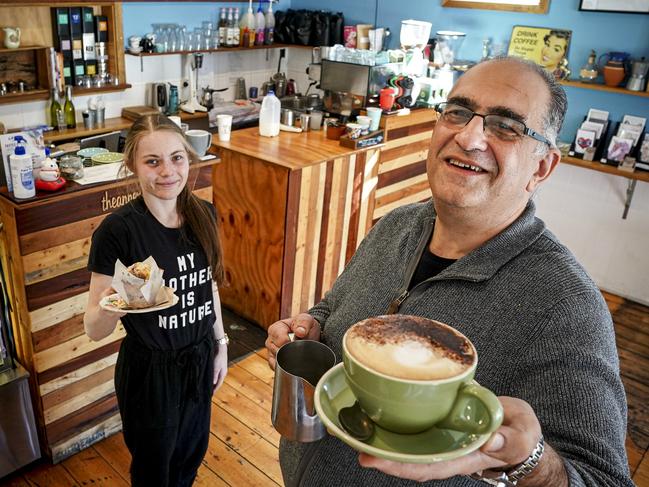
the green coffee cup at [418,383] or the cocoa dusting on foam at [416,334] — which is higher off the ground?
the cocoa dusting on foam at [416,334]

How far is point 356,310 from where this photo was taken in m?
1.29

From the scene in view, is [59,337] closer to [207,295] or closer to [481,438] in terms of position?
[207,295]

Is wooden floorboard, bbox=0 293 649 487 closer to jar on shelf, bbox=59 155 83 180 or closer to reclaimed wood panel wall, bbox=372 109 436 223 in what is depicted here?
Answer: jar on shelf, bbox=59 155 83 180

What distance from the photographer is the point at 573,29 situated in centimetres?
432

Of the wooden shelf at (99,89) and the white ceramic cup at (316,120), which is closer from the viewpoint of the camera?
the white ceramic cup at (316,120)

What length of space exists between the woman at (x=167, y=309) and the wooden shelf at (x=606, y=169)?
3.27m

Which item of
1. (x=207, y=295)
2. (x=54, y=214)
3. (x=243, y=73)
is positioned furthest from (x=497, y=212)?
(x=243, y=73)

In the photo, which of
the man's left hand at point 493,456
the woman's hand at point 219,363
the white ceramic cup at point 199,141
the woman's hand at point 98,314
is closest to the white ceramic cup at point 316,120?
the white ceramic cup at point 199,141

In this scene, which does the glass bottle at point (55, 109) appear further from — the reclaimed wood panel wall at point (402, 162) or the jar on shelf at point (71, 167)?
the reclaimed wood panel wall at point (402, 162)

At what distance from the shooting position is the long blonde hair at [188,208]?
188 centimetres

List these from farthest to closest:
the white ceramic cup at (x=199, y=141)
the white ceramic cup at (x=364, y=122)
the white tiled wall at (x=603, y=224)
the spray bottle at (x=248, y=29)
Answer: the spray bottle at (x=248, y=29), the white tiled wall at (x=603, y=224), the white ceramic cup at (x=364, y=122), the white ceramic cup at (x=199, y=141)

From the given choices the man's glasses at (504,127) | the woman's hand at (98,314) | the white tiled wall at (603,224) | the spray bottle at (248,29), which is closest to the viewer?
the man's glasses at (504,127)

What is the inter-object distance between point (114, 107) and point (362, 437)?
15.1 feet

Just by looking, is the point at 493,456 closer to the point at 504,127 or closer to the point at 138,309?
the point at 504,127
